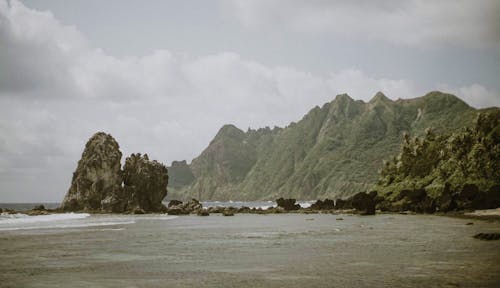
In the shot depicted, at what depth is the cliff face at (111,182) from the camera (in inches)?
4653

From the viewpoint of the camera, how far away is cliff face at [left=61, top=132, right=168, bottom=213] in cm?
11819

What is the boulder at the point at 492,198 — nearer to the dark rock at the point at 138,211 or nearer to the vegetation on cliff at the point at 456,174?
the vegetation on cliff at the point at 456,174

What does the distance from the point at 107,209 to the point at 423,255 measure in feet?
326

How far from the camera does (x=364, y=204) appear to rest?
96.6 metres

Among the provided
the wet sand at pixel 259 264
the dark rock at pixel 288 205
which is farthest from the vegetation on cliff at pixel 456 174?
the wet sand at pixel 259 264

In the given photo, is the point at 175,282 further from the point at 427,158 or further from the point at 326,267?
the point at 427,158

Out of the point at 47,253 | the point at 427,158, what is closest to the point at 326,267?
the point at 47,253

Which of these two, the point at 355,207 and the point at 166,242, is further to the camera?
the point at 355,207

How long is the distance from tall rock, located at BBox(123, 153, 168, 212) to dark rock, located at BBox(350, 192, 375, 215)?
175 ft

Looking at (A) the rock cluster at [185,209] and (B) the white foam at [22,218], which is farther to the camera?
(A) the rock cluster at [185,209]

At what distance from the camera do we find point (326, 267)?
23.5 metres

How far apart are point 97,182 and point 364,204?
66.9 meters

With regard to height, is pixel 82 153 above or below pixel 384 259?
above

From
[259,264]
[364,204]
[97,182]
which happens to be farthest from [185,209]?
[259,264]
